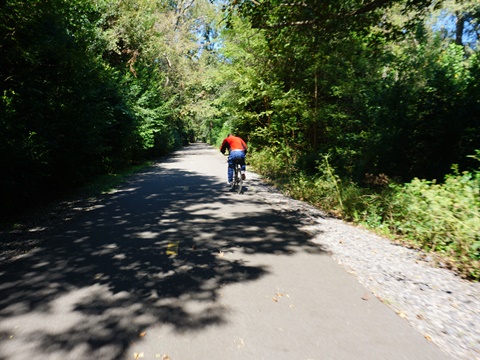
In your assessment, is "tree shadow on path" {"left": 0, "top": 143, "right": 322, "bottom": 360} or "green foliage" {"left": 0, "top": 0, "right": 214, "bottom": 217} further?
"green foliage" {"left": 0, "top": 0, "right": 214, "bottom": 217}

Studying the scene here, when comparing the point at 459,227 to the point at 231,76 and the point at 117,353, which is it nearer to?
the point at 117,353

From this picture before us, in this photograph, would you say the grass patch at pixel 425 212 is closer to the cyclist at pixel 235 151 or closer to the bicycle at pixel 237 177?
the bicycle at pixel 237 177

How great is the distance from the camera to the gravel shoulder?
2.87 m

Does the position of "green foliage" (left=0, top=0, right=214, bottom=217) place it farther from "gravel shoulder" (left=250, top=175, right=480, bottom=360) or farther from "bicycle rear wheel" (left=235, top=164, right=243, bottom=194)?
"gravel shoulder" (left=250, top=175, right=480, bottom=360)

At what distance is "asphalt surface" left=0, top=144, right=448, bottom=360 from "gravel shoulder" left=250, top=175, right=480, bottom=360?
20 cm

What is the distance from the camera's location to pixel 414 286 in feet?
12.7

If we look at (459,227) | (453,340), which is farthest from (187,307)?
(459,227)

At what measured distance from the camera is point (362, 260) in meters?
4.73

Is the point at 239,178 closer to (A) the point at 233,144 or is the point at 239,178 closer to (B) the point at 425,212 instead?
(A) the point at 233,144

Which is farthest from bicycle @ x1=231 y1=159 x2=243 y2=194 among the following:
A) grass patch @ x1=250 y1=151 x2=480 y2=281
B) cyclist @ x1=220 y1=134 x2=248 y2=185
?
grass patch @ x1=250 y1=151 x2=480 y2=281

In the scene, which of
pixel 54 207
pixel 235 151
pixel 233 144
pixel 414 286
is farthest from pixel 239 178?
pixel 414 286

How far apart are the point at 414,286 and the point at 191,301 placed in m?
2.91

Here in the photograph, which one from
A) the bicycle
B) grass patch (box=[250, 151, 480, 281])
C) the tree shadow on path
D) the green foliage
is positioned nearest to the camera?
the tree shadow on path

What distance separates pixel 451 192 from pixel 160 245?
5722 mm
